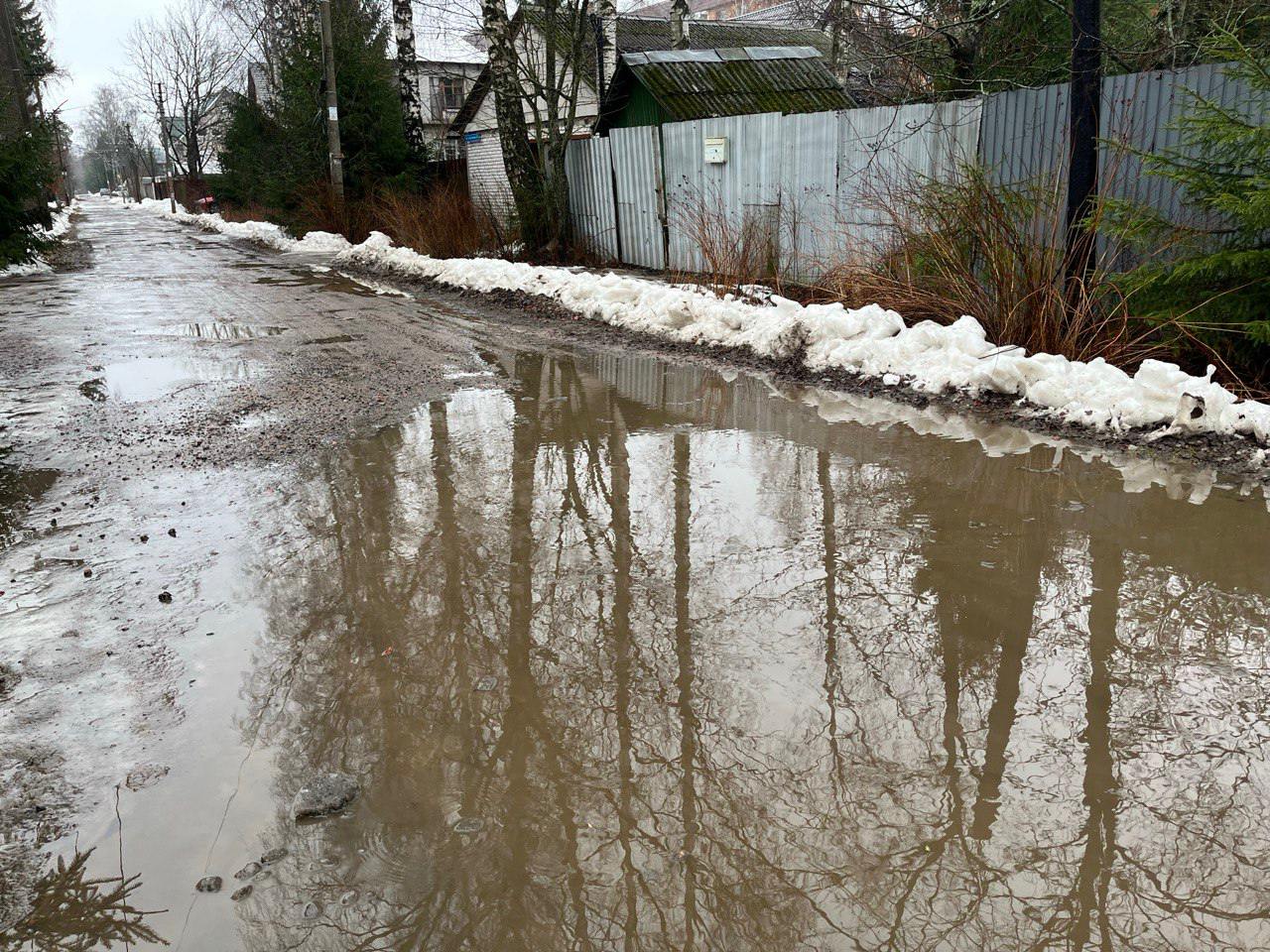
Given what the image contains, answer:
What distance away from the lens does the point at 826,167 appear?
36.7 ft

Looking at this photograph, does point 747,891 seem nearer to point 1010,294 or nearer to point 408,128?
point 1010,294

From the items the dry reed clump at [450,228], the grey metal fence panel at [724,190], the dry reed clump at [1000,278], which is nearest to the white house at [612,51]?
the dry reed clump at [450,228]

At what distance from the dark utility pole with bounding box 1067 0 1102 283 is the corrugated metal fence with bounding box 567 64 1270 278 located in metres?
0.14

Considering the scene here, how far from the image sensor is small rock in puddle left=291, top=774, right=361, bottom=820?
9.23 ft

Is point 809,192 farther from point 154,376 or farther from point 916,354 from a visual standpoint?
point 154,376

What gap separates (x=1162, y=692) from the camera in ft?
10.8

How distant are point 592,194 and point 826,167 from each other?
602 centimetres

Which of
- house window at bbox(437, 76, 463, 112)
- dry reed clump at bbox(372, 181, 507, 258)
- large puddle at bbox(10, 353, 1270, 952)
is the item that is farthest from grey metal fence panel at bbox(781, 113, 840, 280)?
house window at bbox(437, 76, 463, 112)

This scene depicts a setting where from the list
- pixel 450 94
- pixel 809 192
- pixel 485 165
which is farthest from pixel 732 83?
pixel 450 94

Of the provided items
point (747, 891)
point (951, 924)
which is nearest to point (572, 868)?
point (747, 891)

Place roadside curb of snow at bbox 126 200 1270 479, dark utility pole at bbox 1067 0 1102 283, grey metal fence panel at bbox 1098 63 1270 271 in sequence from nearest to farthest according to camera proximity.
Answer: roadside curb of snow at bbox 126 200 1270 479 → grey metal fence panel at bbox 1098 63 1270 271 → dark utility pole at bbox 1067 0 1102 283

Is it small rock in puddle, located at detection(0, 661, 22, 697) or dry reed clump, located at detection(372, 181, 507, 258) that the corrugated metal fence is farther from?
small rock in puddle, located at detection(0, 661, 22, 697)

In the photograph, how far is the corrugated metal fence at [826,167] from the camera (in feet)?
24.4

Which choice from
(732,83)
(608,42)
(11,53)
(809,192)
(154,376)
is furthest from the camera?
(608,42)
